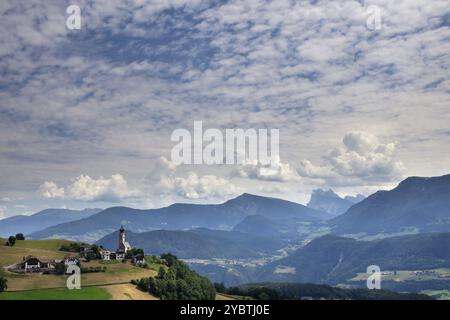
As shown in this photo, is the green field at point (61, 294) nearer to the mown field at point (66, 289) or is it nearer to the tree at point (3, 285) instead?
the mown field at point (66, 289)

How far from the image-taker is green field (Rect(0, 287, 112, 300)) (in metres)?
147

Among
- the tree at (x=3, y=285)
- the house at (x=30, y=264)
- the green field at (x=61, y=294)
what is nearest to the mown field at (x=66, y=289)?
the green field at (x=61, y=294)

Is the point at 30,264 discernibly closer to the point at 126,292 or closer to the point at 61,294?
the point at 61,294

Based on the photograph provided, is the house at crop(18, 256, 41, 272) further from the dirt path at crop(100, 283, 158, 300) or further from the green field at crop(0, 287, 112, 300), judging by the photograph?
the dirt path at crop(100, 283, 158, 300)

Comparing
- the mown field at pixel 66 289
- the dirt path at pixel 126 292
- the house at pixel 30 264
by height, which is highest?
the house at pixel 30 264

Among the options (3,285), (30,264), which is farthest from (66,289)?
(30,264)

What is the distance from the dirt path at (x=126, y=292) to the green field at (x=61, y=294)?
2814 millimetres

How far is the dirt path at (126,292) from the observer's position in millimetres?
157500

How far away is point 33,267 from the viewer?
623ft

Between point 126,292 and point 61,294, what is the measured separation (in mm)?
23205
